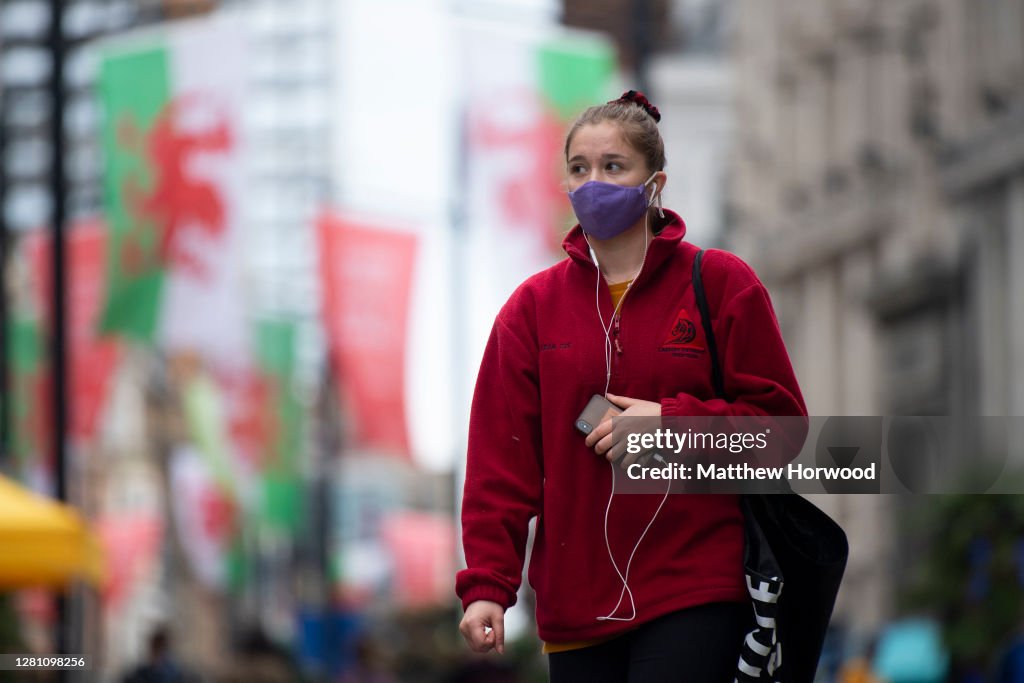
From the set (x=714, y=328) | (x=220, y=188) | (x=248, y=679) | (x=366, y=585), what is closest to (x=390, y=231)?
(x=220, y=188)

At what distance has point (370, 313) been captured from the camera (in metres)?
22.1

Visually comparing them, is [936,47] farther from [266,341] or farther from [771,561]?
[771,561]

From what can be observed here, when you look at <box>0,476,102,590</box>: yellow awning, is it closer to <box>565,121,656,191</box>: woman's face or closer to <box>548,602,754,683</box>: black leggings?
<box>565,121,656,191</box>: woman's face

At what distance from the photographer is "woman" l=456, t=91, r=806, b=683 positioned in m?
3.78

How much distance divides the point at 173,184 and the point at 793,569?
13831mm

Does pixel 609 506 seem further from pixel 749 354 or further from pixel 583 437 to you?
pixel 749 354

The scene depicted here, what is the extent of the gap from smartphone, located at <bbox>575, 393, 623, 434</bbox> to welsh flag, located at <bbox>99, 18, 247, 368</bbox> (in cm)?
1294

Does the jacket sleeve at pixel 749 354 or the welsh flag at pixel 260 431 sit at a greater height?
the jacket sleeve at pixel 749 354

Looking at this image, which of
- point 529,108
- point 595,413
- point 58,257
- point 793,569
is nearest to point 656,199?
point 595,413

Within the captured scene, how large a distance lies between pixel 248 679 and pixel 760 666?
857cm

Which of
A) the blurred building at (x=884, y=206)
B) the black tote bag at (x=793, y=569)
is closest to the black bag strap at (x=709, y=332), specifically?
the black tote bag at (x=793, y=569)

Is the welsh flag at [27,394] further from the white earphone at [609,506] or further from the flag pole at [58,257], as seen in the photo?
the white earphone at [609,506]

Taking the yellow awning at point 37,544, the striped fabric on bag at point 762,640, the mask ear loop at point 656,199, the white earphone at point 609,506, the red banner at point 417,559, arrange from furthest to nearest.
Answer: the red banner at point 417,559, the yellow awning at point 37,544, the mask ear loop at point 656,199, the white earphone at point 609,506, the striped fabric on bag at point 762,640

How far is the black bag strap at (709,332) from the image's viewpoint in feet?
12.8
